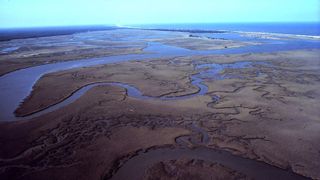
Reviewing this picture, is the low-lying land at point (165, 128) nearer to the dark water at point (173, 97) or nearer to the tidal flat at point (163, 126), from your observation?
the tidal flat at point (163, 126)

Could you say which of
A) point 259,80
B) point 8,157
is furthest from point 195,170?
point 259,80

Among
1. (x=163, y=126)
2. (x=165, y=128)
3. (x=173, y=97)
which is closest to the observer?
(x=165, y=128)

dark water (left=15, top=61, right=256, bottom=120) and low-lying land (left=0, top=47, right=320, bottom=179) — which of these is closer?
low-lying land (left=0, top=47, right=320, bottom=179)

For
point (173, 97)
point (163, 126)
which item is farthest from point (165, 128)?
point (173, 97)

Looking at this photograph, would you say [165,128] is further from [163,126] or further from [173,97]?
[173,97]

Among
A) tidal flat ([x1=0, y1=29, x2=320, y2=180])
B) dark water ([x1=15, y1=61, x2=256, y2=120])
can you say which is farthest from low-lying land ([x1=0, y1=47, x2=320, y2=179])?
dark water ([x1=15, y1=61, x2=256, y2=120])

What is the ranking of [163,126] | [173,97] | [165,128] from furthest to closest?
[173,97] < [163,126] < [165,128]

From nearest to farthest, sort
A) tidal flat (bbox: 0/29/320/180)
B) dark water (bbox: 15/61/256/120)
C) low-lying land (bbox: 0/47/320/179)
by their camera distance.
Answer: tidal flat (bbox: 0/29/320/180), low-lying land (bbox: 0/47/320/179), dark water (bbox: 15/61/256/120)

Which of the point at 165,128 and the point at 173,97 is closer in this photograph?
the point at 165,128

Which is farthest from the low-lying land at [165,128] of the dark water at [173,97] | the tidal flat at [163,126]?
the dark water at [173,97]

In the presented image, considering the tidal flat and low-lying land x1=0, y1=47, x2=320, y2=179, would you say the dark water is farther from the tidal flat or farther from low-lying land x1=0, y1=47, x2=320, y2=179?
low-lying land x1=0, y1=47, x2=320, y2=179
